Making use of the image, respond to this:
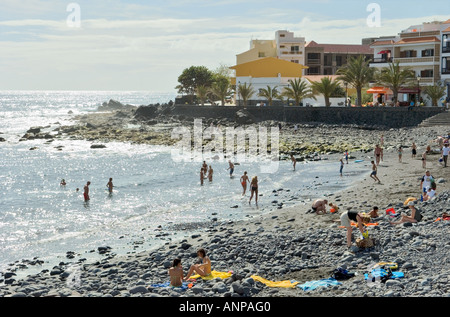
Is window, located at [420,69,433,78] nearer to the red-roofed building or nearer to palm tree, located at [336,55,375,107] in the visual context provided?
palm tree, located at [336,55,375,107]

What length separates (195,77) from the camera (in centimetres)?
8656

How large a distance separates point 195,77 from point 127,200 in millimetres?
58084

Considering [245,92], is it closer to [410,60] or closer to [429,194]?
[410,60]

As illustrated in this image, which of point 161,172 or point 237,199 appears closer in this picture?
point 237,199

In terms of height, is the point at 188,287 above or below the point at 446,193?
below

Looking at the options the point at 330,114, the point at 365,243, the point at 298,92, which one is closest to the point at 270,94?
the point at 298,92

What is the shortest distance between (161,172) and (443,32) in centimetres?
3117

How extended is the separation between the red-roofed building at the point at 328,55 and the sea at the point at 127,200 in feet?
164

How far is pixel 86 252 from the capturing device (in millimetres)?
19281

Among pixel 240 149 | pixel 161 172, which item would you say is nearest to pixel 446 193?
pixel 161 172

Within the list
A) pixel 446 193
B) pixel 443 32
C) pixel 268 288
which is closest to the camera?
pixel 268 288
